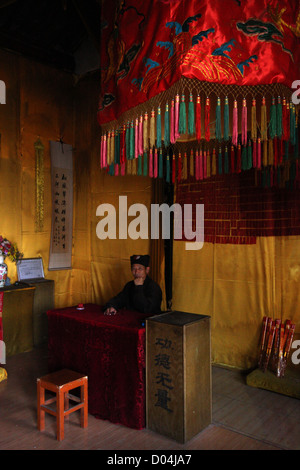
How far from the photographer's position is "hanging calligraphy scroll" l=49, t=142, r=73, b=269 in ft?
16.9

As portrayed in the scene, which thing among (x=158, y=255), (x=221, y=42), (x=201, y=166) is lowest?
(x=158, y=255)

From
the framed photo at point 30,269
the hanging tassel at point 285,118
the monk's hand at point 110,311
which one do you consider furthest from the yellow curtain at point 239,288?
the framed photo at point 30,269

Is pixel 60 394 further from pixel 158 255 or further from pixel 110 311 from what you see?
pixel 158 255

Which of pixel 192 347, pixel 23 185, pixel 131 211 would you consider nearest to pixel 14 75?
pixel 23 185

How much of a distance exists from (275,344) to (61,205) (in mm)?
3271

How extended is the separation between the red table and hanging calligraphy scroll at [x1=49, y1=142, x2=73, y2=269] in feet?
6.97

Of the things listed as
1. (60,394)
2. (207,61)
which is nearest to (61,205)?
(60,394)

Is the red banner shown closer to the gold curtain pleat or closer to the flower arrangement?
the gold curtain pleat

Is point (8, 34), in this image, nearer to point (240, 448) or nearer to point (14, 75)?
point (14, 75)

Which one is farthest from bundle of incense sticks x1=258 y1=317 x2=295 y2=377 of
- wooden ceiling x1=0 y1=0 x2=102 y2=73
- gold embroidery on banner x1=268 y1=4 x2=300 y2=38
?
wooden ceiling x1=0 y1=0 x2=102 y2=73

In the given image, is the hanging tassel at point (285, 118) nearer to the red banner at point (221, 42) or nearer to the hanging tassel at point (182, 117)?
the red banner at point (221, 42)

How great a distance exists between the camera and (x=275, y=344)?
3637 millimetres

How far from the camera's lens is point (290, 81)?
7.11 ft

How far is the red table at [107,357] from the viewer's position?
2652 millimetres
